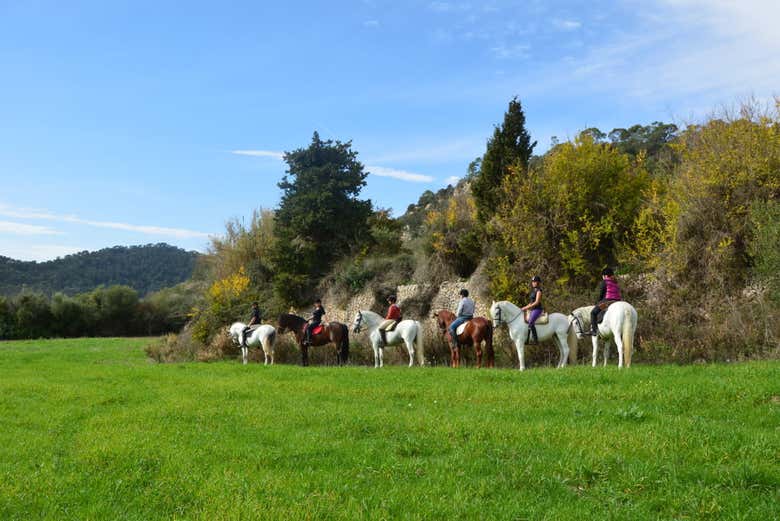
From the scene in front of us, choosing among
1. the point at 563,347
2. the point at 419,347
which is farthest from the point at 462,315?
the point at 563,347

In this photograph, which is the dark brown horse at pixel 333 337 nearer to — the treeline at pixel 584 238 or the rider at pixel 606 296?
the treeline at pixel 584 238

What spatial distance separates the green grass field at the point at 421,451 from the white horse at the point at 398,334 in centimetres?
625

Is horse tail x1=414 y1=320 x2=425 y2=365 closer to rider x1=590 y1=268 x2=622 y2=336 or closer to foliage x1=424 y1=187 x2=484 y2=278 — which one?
rider x1=590 y1=268 x2=622 y2=336

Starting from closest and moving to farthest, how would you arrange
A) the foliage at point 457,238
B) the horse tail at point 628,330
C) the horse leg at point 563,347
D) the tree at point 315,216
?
the horse tail at point 628,330 < the horse leg at point 563,347 < the foliage at point 457,238 < the tree at point 315,216

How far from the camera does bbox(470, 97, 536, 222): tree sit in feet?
78.1

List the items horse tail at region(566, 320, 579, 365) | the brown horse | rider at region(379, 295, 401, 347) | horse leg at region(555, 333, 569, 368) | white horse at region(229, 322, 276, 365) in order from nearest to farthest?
horse leg at region(555, 333, 569, 368) < horse tail at region(566, 320, 579, 365) < the brown horse < rider at region(379, 295, 401, 347) < white horse at region(229, 322, 276, 365)

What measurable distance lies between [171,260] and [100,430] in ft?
351

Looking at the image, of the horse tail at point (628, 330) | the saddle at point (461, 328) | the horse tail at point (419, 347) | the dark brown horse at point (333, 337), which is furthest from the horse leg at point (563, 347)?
the dark brown horse at point (333, 337)

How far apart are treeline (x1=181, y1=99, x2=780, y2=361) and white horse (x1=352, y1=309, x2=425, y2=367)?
424 cm

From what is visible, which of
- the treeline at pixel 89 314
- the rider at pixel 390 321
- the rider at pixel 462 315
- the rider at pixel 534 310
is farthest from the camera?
the treeline at pixel 89 314

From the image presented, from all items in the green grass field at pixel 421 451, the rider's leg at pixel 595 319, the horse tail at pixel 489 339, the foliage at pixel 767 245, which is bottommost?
the green grass field at pixel 421 451

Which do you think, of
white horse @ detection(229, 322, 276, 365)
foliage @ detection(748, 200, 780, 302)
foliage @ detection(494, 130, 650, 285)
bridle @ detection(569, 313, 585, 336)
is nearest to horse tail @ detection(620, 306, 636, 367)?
bridle @ detection(569, 313, 585, 336)

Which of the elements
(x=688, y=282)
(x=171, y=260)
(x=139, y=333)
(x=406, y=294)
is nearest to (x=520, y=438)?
(x=688, y=282)

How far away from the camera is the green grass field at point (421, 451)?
5.52 m
